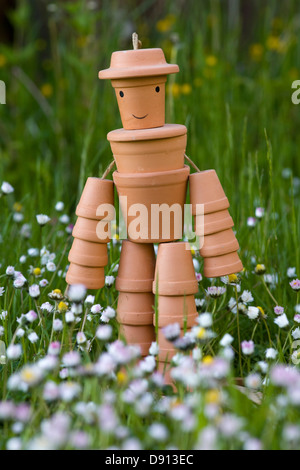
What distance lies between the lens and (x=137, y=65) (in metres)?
1.85

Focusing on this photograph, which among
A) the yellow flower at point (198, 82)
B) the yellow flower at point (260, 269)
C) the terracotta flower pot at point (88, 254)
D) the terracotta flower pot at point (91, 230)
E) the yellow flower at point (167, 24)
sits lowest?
the yellow flower at point (260, 269)

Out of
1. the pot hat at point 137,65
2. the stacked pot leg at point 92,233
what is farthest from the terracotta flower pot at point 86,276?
the pot hat at point 137,65

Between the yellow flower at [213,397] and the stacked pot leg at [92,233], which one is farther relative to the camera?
the stacked pot leg at [92,233]

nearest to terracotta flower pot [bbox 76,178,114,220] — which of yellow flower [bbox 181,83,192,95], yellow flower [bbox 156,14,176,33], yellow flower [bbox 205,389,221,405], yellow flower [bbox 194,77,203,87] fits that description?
yellow flower [bbox 205,389,221,405]

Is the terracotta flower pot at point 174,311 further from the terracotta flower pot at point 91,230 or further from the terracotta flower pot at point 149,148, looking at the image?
the terracotta flower pot at point 149,148

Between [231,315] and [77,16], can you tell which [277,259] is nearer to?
[231,315]

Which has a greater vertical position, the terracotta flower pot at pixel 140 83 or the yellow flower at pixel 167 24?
the terracotta flower pot at pixel 140 83

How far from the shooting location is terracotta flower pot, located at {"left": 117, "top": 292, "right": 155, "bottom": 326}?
6.47ft

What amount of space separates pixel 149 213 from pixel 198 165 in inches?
60.2

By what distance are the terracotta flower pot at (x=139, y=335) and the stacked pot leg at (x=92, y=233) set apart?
0.55 ft

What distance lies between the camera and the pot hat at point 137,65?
1.83 metres

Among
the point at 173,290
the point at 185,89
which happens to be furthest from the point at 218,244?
the point at 185,89

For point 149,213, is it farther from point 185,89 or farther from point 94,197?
point 185,89

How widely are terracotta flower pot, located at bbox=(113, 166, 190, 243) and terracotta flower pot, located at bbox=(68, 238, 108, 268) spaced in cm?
11
